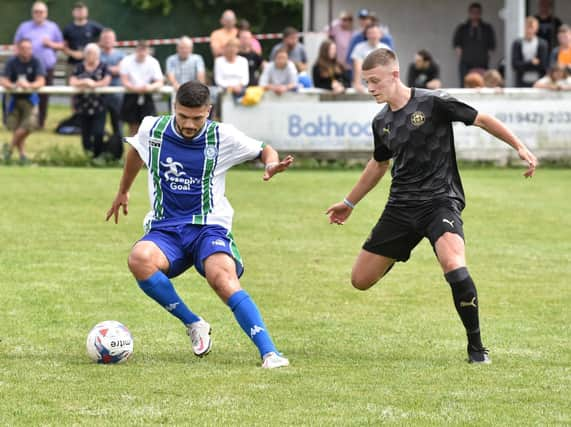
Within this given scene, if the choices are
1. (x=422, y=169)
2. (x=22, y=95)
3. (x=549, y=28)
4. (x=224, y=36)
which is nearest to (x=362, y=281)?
(x=422, y=169)

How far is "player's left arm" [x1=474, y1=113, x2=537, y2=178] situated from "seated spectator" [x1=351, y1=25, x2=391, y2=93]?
12.8 m

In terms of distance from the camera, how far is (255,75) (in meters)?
21.2

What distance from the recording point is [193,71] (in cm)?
2067

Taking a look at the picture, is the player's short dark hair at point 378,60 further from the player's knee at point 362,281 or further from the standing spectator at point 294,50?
the standing spectator at point 294,50

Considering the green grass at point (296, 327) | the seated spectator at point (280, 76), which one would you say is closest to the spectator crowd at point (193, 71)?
the seated spectator at point (280, 76)

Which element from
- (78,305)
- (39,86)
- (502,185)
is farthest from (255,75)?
(78,305)

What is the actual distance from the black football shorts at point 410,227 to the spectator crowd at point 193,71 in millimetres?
12192

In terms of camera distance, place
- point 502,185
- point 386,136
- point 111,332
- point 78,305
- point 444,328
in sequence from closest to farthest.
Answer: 1. point 111,332
2. point 386,136
3. point 444,328
4. point 78,305
5. point 502,185

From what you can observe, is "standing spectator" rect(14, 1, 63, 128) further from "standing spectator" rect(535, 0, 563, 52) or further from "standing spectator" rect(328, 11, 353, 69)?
"standing spectator" rect(535, 0, 563, 52)

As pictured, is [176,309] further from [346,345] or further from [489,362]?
[489,362]

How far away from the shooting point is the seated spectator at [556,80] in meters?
20.6

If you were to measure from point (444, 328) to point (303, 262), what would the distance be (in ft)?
10.3

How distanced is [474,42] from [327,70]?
139 inches

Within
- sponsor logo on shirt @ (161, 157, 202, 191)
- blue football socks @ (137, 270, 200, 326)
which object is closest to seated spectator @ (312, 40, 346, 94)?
sponsor logo on shirt @ (161, 157, 202, 191)
